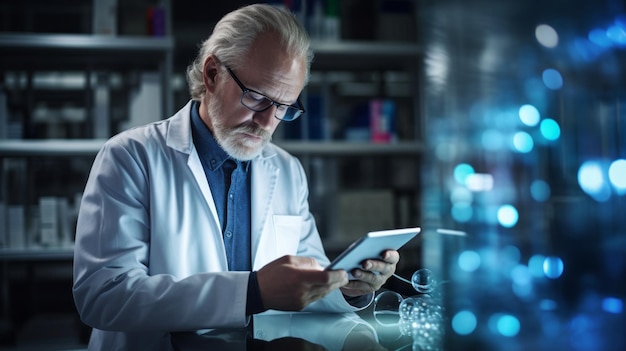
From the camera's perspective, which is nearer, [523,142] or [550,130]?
[550,130]

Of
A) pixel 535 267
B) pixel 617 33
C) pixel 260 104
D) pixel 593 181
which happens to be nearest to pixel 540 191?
pixel 593 181

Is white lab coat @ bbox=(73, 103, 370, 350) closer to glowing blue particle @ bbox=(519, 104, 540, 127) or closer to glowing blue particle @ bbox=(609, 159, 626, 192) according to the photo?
glowing blue particle @ bbox=(609, 159, 626, 192)

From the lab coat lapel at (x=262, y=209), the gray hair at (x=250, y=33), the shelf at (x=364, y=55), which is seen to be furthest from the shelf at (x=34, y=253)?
the shelf at (x=364, y=55)

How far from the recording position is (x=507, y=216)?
6.51 ft

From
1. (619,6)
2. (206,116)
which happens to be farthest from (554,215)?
(206,116)

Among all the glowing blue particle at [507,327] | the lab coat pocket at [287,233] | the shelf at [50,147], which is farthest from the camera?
the shelf at [50,147]

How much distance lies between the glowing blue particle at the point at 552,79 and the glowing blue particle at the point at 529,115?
98mm

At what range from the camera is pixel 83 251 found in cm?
109

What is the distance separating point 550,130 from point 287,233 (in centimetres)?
86

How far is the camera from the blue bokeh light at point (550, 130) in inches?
64.9

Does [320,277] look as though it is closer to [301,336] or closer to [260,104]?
[301,336]

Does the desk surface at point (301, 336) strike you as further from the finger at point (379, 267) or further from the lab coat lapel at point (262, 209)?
the lab coat lapel at point (262, 209)

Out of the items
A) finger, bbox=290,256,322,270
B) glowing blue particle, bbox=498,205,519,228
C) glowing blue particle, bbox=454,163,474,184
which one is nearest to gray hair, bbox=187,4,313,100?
finger, bbox=290,256,322,270

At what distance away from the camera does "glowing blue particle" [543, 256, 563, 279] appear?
1.76m
